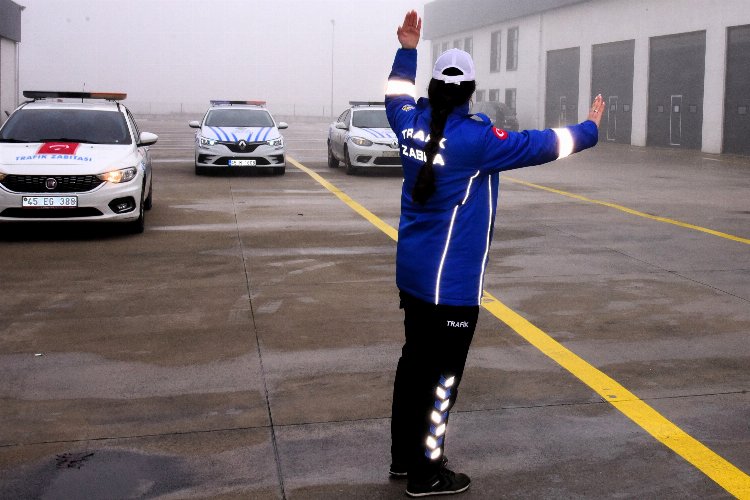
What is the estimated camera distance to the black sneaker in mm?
4035

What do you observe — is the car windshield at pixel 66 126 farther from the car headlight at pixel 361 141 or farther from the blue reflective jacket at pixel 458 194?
the blue reflective jacket at pixel 458 194

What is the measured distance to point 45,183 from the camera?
422 inches

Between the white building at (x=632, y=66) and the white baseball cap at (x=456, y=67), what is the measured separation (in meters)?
28.7

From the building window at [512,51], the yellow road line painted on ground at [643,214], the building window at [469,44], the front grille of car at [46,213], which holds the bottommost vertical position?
the yellow road line painted on ground at [643,214]

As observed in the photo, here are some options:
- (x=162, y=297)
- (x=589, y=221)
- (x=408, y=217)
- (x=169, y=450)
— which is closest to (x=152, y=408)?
(x=169, y=450)

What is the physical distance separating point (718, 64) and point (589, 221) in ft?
69.2

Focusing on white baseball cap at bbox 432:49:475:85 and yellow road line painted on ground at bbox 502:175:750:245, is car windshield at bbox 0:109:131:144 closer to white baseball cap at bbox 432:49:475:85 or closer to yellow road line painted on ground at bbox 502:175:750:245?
yellow road line painted on ground at bbox 502:175:750:245

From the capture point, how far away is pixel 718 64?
31734 millimetres

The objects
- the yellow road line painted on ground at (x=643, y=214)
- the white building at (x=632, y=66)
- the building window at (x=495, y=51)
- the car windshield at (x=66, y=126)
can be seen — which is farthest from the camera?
the building window at (x=495, y=51)

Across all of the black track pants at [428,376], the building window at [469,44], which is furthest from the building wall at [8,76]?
the black track pants at [428,376]

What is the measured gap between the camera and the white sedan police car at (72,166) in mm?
10688

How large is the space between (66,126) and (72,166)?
1457 mm

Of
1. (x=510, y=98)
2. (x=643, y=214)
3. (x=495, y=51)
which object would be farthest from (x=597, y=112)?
(x=495, y=51)

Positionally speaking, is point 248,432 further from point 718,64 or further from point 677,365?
point 718,64
